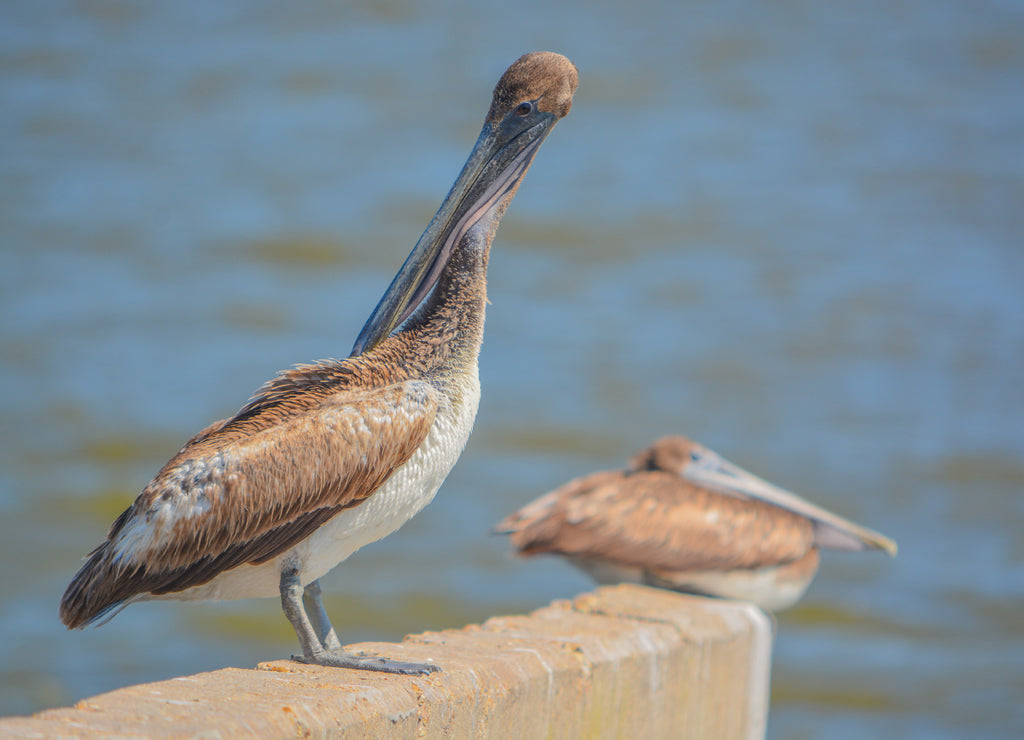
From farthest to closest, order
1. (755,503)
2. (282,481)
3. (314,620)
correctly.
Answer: (755,503)
(314,620)
(282,481)

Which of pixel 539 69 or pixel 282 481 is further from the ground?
pixel 539 69

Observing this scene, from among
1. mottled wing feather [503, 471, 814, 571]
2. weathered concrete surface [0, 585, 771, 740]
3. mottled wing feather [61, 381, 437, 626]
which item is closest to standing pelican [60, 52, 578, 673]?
mottled wing feather [61, 381, 437, 626]

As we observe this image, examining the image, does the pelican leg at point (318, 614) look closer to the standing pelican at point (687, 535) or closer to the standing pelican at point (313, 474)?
the standing pelican at point (313, 474)

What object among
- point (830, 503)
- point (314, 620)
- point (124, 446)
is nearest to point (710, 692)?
point (314, 620)

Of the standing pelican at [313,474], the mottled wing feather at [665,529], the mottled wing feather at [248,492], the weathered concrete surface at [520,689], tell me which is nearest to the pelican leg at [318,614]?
the standing pelican at [313,474]

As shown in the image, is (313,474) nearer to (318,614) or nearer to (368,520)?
(368,520)

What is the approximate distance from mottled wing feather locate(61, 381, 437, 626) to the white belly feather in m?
0.05

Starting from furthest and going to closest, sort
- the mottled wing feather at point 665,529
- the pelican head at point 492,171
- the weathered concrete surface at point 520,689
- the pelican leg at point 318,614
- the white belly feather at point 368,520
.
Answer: the mottled wing feather at point 665,529
the pelican head at point 492,171
the pelican leg at point 318,614
the white belly feather at point 368,520
the weathered concrete surface at point 520,689

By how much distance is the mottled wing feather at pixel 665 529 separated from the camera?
17.8ft

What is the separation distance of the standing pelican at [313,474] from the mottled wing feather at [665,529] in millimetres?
2290

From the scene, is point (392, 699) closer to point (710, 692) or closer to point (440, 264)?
point (440, 264)

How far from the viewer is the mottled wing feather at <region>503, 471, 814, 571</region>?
5.44 meters

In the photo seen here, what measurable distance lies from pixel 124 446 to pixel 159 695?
571 inches

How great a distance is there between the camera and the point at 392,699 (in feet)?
9.19
